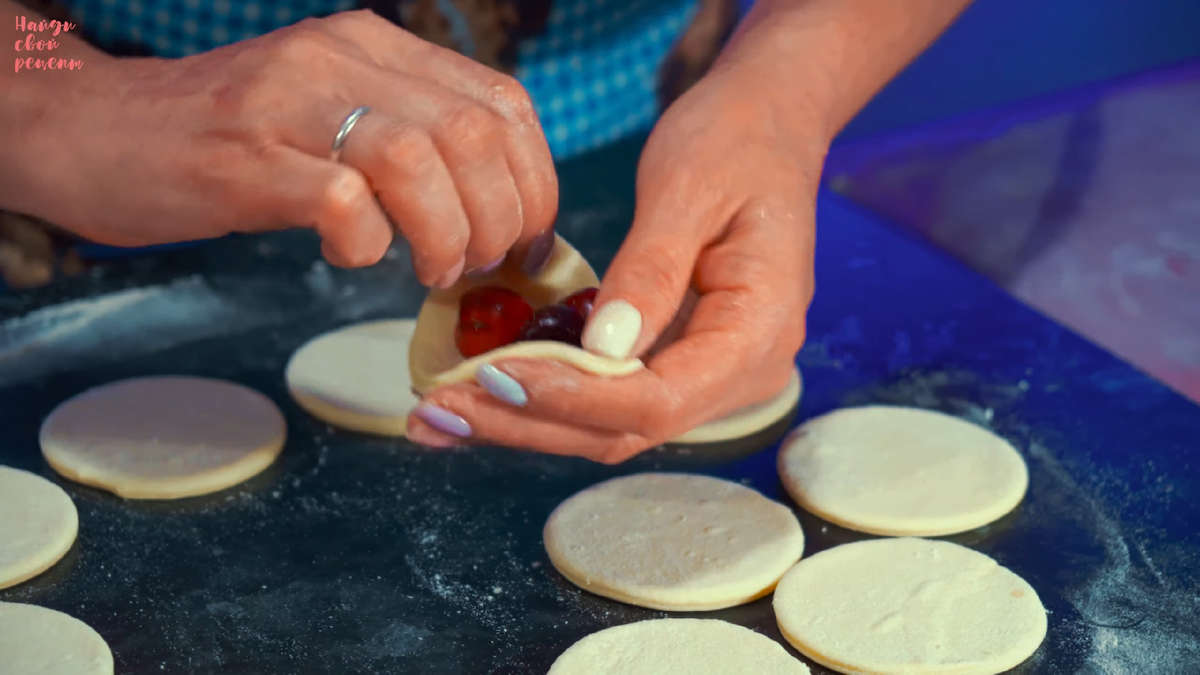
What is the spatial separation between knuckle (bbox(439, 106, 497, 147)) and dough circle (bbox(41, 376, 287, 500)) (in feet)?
2.30

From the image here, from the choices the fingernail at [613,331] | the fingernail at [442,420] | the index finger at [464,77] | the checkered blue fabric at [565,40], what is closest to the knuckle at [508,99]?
the index finger at [464,77]

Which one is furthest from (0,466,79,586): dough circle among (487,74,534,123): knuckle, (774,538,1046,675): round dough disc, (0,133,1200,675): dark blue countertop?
(774,538,1046,675): round dough disc

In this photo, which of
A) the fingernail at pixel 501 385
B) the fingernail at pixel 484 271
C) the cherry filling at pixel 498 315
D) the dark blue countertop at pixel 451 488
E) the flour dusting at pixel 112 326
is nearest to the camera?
the fingernail at pixel 501 385

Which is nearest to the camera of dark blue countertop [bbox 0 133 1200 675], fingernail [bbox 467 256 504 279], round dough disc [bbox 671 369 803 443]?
dark blue countertop [bbox 0 133 1200 675]

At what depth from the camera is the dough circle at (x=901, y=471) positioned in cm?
178

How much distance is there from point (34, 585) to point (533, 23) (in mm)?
1479

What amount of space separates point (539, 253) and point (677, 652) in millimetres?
615

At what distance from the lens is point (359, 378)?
6.93ft

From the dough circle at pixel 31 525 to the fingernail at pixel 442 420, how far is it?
23.8 inches

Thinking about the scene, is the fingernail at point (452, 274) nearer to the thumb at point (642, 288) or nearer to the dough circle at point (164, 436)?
the thumb at point (642, 288)

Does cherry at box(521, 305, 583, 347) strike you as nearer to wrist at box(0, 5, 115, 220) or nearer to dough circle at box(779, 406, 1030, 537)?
dough circle at box(779, 406, 1030, 537)

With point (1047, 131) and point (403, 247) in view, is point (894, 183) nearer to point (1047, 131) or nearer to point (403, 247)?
point (1047, 131)

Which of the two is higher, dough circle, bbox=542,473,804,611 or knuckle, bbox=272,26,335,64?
knuckle, bbox=272,26,335,64

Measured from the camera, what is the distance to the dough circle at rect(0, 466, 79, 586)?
5.32 ft
